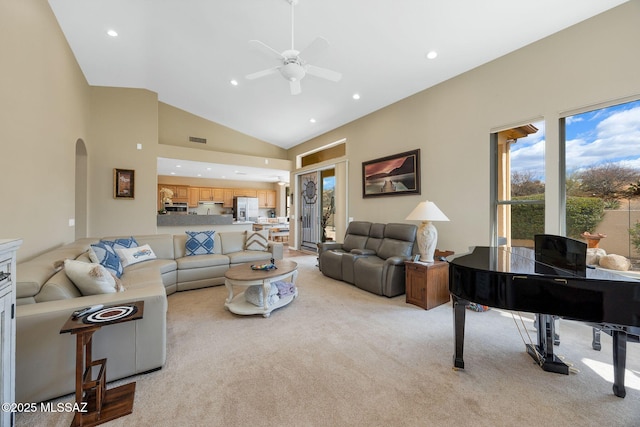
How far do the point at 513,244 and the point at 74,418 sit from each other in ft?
15.0

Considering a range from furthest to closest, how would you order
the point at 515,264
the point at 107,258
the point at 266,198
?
the point at 266,198 < the point at 107,258 < the point at 515,264

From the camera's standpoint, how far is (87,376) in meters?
1.68

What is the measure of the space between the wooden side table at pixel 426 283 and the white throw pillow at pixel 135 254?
150 inches

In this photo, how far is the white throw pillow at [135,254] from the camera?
3.62 metres

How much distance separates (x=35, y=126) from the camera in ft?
8.80

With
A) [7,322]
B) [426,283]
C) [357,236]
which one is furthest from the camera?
[357,236]

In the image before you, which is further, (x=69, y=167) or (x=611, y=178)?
(x=69, y=167)

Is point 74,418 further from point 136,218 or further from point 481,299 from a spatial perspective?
point 136,218

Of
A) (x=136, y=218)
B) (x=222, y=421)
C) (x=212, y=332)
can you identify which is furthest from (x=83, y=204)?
(x=222, y=421)

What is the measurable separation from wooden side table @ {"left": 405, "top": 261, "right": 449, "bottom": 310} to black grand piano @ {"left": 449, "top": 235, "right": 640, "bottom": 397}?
1080mm

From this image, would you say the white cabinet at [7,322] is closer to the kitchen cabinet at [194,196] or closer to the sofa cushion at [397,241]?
the sofa cushion at [397,241]

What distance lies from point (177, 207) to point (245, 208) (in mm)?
2393

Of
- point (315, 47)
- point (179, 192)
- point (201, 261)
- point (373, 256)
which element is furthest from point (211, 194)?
point (315, 47)

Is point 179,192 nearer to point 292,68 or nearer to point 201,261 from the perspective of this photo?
point 201,261
